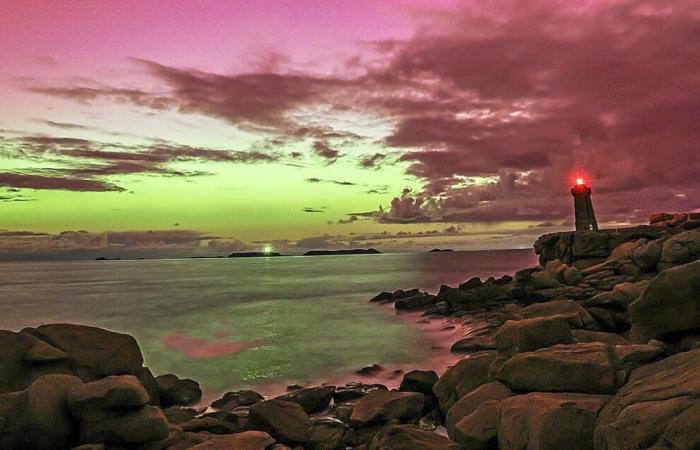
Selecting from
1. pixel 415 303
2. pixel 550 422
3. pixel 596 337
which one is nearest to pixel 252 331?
pixel 415 303

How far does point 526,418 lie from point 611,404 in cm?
137

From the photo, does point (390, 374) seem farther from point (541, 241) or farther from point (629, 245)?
point (541, 241)

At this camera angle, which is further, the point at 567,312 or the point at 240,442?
the point at 567,312

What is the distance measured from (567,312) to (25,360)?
17.2 meters

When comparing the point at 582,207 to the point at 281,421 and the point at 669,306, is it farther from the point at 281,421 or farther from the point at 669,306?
the point at 281,421

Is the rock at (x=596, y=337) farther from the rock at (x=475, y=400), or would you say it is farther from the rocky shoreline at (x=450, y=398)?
the rock at (x=475, y=400)

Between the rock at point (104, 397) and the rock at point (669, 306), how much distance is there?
1212 centimetres

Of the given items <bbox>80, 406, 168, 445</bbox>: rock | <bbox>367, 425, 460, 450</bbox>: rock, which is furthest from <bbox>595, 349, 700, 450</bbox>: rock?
<bbox>80, 406, 168, 445</bbox>: rock

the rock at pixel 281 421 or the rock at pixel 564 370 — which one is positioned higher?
the rock at pixel 564 370

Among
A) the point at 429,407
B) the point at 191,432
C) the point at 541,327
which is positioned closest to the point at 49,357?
the point at 191,432

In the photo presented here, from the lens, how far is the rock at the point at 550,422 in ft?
23.7

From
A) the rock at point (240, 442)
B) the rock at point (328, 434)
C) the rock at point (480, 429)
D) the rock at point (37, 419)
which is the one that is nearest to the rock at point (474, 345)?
the rock at point (328, 434)

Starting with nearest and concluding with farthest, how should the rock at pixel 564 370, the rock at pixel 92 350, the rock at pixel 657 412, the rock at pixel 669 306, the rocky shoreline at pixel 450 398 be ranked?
the rock at pixel 657 412 < the rocky shoreline at pixel 450 398 < the rock at pixel 564 370 < the rock at pixel 669 306 < the rock at pixel 92 350

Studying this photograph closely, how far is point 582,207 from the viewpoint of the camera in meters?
47.2
